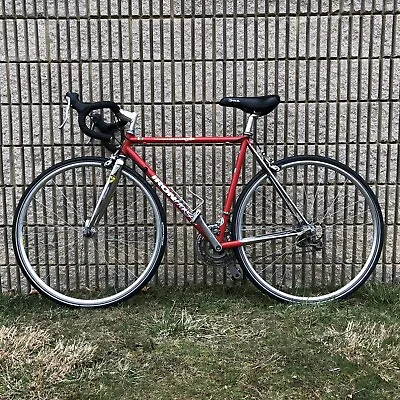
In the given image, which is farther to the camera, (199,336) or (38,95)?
(38,95)

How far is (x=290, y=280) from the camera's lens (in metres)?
4.55

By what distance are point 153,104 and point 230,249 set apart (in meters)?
1.10

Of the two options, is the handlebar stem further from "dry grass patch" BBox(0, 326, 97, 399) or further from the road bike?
"dry grass patch" BBox(0, 326, 97, 399)

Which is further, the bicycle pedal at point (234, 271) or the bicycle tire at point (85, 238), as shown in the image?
the bicycle tire at point (85, 238)

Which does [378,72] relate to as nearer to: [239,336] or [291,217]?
[291,217]

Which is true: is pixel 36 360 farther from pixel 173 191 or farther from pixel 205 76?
pixel 205 76

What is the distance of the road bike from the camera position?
164 inches

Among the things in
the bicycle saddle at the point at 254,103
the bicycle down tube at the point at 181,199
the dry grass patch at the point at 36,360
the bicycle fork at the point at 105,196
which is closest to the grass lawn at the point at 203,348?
the dry grass patch at the point at 36,360

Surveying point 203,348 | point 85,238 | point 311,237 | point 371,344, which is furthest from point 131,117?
point 371,344

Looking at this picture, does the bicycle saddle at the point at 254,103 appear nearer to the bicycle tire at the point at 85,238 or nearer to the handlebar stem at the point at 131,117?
the handlebar stem at the point at 131,117

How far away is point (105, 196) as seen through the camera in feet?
13.7

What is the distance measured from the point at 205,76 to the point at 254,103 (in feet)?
1.45

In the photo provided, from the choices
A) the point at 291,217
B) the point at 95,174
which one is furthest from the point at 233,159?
the point at 95,174

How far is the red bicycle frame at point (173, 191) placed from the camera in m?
4.13
